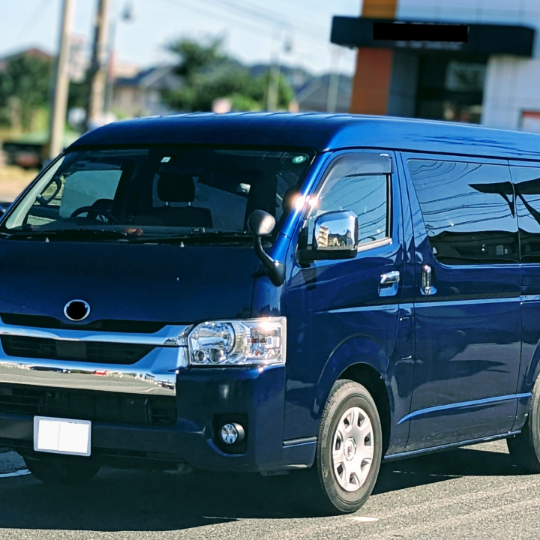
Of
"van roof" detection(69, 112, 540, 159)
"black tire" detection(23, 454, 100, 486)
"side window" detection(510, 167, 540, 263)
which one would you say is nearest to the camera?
"van roof" detection(69, 112, 540, 159)

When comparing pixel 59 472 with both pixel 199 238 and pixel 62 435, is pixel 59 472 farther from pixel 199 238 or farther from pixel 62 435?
pixel 199 238

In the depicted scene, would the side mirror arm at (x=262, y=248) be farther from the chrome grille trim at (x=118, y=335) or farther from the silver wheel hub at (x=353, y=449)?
the silver wheel hub at (x=353, y=449)

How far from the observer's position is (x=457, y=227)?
277 inches

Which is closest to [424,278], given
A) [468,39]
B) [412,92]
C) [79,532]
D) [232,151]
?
[232,151]

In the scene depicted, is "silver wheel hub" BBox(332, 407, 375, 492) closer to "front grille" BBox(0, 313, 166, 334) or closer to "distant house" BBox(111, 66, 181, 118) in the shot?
"front grille" BBox(0, 313, 166, 334)

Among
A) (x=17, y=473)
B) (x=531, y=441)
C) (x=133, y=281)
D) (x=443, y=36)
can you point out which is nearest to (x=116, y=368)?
(x=133, y=281)

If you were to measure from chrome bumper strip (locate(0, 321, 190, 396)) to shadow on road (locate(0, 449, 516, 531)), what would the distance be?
718 millimetres

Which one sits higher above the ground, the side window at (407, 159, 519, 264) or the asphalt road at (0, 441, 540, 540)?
the side window at (407, 159, 519, 264)

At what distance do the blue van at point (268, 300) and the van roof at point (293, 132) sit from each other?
0.05 ft

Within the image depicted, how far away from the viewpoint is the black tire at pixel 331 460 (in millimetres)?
5973

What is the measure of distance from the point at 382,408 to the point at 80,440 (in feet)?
5.42

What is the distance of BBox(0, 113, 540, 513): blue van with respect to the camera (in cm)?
561

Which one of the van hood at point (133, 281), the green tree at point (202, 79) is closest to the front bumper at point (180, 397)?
the van hood at point (133, 281)

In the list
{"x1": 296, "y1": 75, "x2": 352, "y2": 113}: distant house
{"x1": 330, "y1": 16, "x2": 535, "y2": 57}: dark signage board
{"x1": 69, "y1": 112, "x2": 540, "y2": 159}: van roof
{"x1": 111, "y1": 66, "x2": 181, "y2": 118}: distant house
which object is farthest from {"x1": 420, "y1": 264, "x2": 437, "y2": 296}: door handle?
{"x1": 111, "y1": 66, "x2": 181, "y2": 118}: distant house
